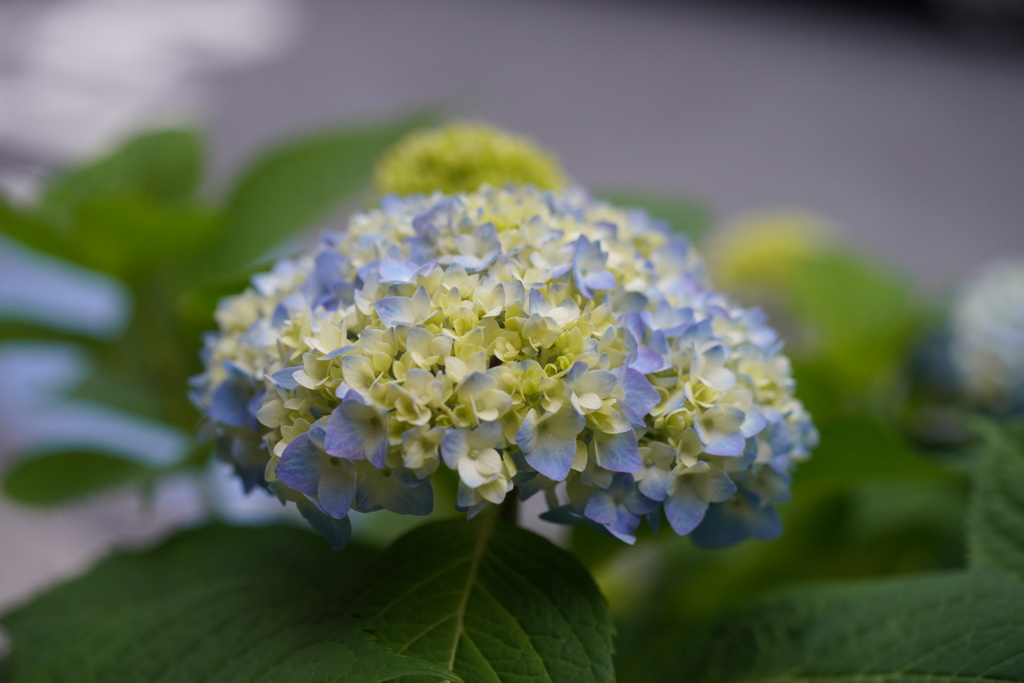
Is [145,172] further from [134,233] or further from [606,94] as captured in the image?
[606,94]

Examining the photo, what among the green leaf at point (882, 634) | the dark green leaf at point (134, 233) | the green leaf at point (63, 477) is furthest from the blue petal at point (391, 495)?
the green leaf at point (63, 477)

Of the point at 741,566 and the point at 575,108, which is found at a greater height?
the point at 575,108

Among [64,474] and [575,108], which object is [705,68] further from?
[64,474]

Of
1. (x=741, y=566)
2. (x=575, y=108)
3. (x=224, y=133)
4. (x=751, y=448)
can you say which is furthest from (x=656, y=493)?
(x=575, y=108)

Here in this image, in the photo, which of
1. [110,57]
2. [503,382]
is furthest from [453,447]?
[110,57]

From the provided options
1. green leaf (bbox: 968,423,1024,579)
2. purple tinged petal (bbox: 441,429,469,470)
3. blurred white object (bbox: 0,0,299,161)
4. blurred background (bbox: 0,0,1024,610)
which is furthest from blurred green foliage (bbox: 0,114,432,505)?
blurred white object (bbox: 0,0,299,161)

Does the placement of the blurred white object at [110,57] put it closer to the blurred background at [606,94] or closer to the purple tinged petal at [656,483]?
the blurred background at [606,94]

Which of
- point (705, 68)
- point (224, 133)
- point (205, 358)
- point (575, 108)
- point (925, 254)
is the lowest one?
point (205, 358)
